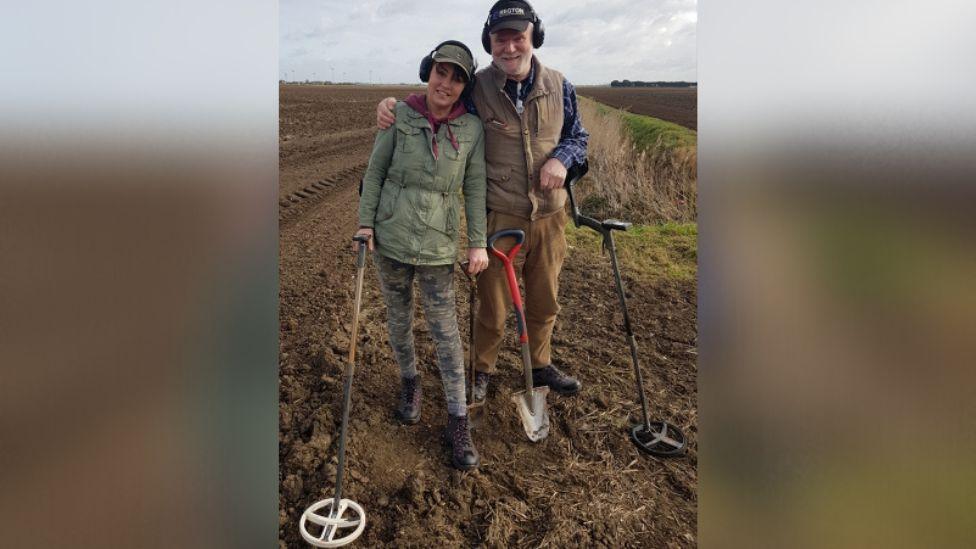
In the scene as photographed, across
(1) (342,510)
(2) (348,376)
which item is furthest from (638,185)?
(1) (342,510)

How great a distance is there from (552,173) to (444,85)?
774mm

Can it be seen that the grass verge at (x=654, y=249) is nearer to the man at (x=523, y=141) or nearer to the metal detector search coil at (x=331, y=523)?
the man at (x=523, y=141)

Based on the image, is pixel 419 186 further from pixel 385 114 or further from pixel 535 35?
pixel 535 35

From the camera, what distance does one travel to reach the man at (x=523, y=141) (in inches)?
111

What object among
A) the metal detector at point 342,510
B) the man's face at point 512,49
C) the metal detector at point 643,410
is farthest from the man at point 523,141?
the metal detector at point 342,510

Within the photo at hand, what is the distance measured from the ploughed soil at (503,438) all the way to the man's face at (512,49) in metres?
2.18

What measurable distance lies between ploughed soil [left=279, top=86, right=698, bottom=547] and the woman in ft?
1.06

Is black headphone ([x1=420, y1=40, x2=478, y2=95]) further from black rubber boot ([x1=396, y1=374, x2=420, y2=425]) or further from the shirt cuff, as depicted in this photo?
black rubber boot ([x1=396, y1=374, x2=420, y2=425])
